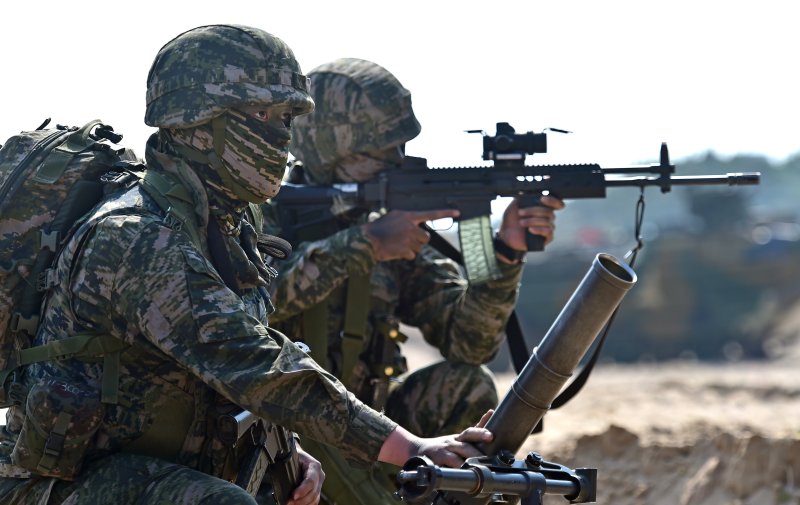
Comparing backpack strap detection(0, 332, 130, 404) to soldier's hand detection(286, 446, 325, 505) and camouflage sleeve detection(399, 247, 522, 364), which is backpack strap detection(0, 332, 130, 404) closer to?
soldier's hand detection(286, 446, 325, 505)

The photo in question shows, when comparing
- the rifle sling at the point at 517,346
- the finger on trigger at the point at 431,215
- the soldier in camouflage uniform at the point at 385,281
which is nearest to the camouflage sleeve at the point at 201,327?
the soldier in camouflage uniform at the point at 385,281

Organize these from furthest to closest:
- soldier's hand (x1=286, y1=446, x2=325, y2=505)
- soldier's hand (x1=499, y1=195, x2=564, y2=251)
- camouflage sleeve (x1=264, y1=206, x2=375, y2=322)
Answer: soldier's hand (x1=499, y1=195, x2=564, y2=251) < camouflage sleeve (x1=264, y1=206, x2=375, y2=322) < soldier's hand (x1=286, y1=446, x2=325, y2=505)

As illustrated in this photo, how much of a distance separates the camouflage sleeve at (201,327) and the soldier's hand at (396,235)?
8.08ft

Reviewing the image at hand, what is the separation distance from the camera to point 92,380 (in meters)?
4.71

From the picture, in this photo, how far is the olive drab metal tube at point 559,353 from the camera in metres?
4.91

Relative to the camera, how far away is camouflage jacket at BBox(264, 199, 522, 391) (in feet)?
23.0

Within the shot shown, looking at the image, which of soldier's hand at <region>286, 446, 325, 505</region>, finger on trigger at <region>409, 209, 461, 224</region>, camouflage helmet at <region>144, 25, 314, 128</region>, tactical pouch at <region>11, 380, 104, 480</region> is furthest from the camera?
finger on trigger at <region>409, 209, 461, 224</region>

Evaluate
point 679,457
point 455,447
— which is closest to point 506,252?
point 679,457

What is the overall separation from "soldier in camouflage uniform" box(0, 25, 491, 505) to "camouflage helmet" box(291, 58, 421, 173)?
240 cm

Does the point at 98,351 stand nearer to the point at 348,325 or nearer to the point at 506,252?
the point at 348,325

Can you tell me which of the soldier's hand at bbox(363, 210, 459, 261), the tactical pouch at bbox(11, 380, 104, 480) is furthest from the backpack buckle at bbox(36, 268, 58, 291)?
the soldier's hand at bbox(363, 210, 459, 261)

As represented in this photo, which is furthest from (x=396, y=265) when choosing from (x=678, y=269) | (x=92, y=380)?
(x=678, y=269)

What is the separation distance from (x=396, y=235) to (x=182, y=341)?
274 centimetres

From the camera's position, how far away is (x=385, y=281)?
7633 mm
